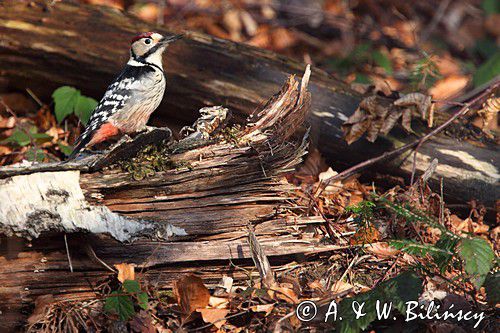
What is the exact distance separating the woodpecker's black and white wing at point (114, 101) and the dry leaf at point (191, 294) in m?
1.47

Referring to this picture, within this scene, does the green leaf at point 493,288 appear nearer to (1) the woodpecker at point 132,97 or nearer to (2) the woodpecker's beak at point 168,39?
(1) the woodpecker at point 132,97

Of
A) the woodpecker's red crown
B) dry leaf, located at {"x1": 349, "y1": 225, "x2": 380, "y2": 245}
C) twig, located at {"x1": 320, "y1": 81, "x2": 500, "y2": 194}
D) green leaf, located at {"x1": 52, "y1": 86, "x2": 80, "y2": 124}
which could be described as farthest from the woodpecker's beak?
dry leaf, located at {"x1": 349, "y1": 225, "x2": 380, "y2": 245}

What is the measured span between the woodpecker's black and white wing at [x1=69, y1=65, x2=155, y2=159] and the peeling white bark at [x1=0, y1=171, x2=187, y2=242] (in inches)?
38.8

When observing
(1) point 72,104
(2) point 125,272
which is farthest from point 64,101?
(2) point 125,272

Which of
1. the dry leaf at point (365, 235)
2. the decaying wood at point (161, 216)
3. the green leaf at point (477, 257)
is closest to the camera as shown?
the green leaf at point (477, 257)

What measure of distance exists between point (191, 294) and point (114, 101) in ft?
5.93

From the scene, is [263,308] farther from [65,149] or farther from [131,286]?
[65,149]

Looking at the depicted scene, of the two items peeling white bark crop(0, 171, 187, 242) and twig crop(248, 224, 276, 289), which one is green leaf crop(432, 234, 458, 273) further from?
peeling white bark crop(0, 171, 187, 242)

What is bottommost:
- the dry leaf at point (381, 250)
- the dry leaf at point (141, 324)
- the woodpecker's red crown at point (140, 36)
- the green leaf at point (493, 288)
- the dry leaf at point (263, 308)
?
the green leaf at point (493, 288)

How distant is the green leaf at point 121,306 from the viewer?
3201 mm

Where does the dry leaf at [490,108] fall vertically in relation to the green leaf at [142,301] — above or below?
below

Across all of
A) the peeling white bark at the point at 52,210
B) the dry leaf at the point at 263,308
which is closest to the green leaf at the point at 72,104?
the peeling white bark at the point at 52,210

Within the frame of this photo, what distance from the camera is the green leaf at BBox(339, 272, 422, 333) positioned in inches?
119

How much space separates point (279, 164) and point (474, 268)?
127cm
